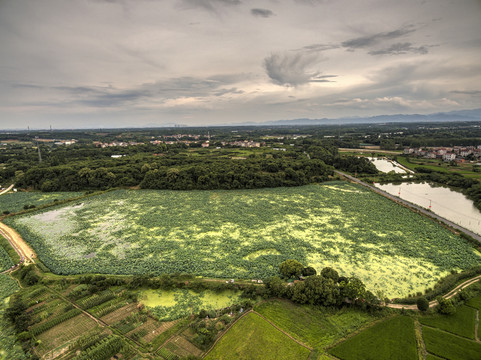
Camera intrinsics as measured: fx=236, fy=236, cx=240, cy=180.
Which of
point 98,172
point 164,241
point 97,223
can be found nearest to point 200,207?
point 164,241

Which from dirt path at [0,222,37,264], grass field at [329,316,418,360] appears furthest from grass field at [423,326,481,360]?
dirt path at [0,222,37,264]

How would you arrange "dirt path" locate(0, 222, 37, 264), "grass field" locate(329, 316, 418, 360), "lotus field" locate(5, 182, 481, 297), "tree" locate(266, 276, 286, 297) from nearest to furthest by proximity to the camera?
"grass field" locate(329, 316, 418, 360)
"tree" locate(266, 276, 286, 297)
"lotus field" locate(5, 182, 481, 297)
"dirt path" locate(0, 222, 37, 264)

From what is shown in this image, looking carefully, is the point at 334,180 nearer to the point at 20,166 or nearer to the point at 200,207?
the point at 200,207

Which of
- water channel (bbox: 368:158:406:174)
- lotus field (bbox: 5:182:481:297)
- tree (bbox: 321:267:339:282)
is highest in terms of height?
water channel (bbox: 368:158:406:174)

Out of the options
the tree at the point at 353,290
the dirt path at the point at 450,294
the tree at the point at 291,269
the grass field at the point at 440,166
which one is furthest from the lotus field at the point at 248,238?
the grass field at the point at 440,166

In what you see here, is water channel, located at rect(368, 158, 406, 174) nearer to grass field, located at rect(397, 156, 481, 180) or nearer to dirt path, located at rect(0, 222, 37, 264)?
grass field, located at rect(397, 156, 481, 180)

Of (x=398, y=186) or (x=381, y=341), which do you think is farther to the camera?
(x=398, y=186)

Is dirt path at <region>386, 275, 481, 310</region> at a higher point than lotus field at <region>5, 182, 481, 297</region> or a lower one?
lower
